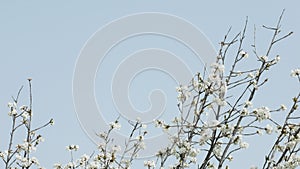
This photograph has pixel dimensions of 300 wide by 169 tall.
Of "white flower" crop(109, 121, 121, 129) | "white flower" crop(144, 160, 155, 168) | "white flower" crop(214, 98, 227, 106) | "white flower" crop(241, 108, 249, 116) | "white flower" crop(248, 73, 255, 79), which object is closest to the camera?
"white flower" crop(241, 108, 249, 116)

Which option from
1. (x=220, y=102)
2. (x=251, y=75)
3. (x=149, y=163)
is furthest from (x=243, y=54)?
(x=149, y=163)

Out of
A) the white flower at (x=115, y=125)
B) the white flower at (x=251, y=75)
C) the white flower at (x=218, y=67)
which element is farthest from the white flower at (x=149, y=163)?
the white flower at (x=251, y=75)

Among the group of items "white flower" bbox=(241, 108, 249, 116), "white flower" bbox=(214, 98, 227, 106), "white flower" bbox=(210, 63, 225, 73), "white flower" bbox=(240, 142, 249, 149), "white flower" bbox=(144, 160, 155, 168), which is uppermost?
"white flower" bbox=(210, 63, 225, 73)

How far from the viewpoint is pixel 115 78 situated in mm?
6176

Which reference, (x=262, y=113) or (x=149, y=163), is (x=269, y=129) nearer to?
(x=262, y=113)

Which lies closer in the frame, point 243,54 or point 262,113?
point 262,113

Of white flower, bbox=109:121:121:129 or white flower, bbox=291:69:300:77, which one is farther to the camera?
white flower, bbox=109:121:121:129

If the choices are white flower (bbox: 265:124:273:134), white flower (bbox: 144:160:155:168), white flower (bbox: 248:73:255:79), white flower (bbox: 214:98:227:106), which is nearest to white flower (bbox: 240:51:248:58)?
white flower (bbox: 248:73:255:79)

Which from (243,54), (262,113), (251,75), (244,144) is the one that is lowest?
(244,144)

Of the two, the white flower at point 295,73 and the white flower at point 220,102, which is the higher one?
the white flower at point 295,73

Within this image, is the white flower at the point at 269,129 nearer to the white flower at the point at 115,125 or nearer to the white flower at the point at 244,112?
the white flower at the point at 244,112

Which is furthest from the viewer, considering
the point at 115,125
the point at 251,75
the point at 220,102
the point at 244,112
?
the point at 115,125

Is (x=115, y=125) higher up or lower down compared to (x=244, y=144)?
higher up

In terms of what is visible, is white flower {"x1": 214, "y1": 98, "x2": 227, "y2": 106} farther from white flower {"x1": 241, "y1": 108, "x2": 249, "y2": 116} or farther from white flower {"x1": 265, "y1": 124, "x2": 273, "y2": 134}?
white flower {"x1": 265, "y1": 124, "x2": 273, "y2": 134}
